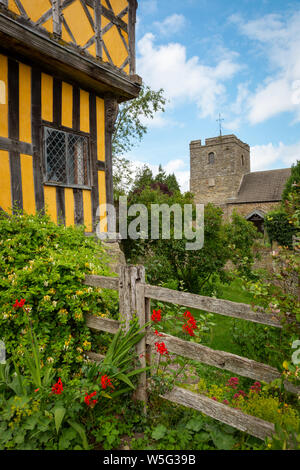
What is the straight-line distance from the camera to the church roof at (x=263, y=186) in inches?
1035

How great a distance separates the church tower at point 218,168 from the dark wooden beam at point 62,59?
22964mm

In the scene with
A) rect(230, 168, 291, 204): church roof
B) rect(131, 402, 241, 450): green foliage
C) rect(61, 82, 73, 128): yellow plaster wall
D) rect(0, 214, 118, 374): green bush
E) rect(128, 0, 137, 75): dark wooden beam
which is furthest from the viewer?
rect(230, 168, 291, 204): church roof

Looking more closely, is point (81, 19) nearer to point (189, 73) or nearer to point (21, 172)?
point (21, 172)

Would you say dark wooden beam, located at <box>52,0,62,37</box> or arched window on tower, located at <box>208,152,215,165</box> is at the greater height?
arched window on tower, located at <box>208,152,215,165</box>

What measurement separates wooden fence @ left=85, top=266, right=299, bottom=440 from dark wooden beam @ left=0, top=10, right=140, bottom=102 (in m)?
4.02

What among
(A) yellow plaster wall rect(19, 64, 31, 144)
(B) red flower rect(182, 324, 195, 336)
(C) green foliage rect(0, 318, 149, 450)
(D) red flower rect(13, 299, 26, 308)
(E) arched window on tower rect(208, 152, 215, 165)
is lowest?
(C) green foliage rect(0, 318, 149, 450)

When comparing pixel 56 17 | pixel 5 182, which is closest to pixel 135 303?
pixel 5 182

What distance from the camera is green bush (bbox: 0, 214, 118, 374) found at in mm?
3020

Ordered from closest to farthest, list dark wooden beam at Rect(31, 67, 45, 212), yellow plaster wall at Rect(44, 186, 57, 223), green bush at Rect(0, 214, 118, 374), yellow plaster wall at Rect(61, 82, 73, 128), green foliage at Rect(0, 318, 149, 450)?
green foliage at Rect(0, 318, 149, 450)
green bush at Rect(0, 214, 118, 374)
dark wooden beam at Rect(31, 67, 45, 212)
yellow plaster wall at Rect(44, 186, 57, 223)
yellow plaster wall at Rect(61, 82, 73, 128)

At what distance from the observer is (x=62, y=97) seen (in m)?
5.84

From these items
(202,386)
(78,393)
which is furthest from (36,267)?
(202,386)

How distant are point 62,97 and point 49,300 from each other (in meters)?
4.51

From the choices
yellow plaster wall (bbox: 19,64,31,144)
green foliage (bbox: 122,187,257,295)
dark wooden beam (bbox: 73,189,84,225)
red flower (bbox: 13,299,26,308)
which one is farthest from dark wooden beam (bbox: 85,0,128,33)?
red flower (bbox: 13,299,26,308)

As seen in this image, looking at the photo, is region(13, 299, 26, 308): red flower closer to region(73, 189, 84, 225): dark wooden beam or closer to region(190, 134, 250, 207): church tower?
region(73, 189, 84, 225): dark wooden beam
